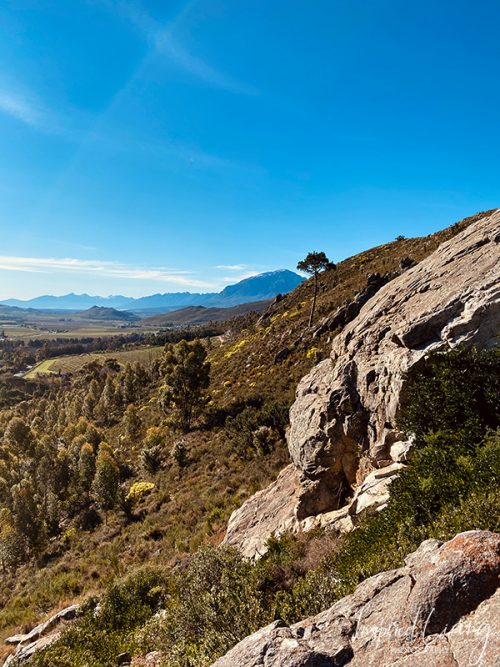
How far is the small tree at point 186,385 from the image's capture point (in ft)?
145

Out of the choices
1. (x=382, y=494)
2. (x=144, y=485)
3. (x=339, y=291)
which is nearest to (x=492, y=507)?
(x=382, y=494)

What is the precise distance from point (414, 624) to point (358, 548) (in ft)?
13.0

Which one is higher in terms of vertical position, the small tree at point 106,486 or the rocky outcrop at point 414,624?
the rocky outcrop at point 414,624

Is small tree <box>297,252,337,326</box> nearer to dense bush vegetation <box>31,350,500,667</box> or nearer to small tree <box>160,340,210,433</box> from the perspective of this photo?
small tree <box>160,340,210,433</box>

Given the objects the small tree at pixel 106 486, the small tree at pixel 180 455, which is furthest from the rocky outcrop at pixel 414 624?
the small tree at pixel 106 486

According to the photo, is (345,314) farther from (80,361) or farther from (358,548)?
(80,361)

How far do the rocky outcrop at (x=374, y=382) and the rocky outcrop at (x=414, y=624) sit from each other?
520cm

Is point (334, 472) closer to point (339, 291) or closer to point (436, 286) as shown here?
point (436, 286)

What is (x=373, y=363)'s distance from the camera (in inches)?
574

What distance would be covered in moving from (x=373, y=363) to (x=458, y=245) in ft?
25.9

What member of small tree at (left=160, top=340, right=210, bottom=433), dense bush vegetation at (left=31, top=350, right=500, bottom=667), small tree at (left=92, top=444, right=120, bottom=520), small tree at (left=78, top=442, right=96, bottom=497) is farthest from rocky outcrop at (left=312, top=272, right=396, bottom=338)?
small tree at (left=78, top=442, right=96, bottom=497)

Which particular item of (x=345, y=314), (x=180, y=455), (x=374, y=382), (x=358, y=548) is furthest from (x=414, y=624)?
(x=345, y=314)

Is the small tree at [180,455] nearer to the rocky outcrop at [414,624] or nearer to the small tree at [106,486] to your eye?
the small tree at [106,486]

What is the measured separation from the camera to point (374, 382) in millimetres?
14086
